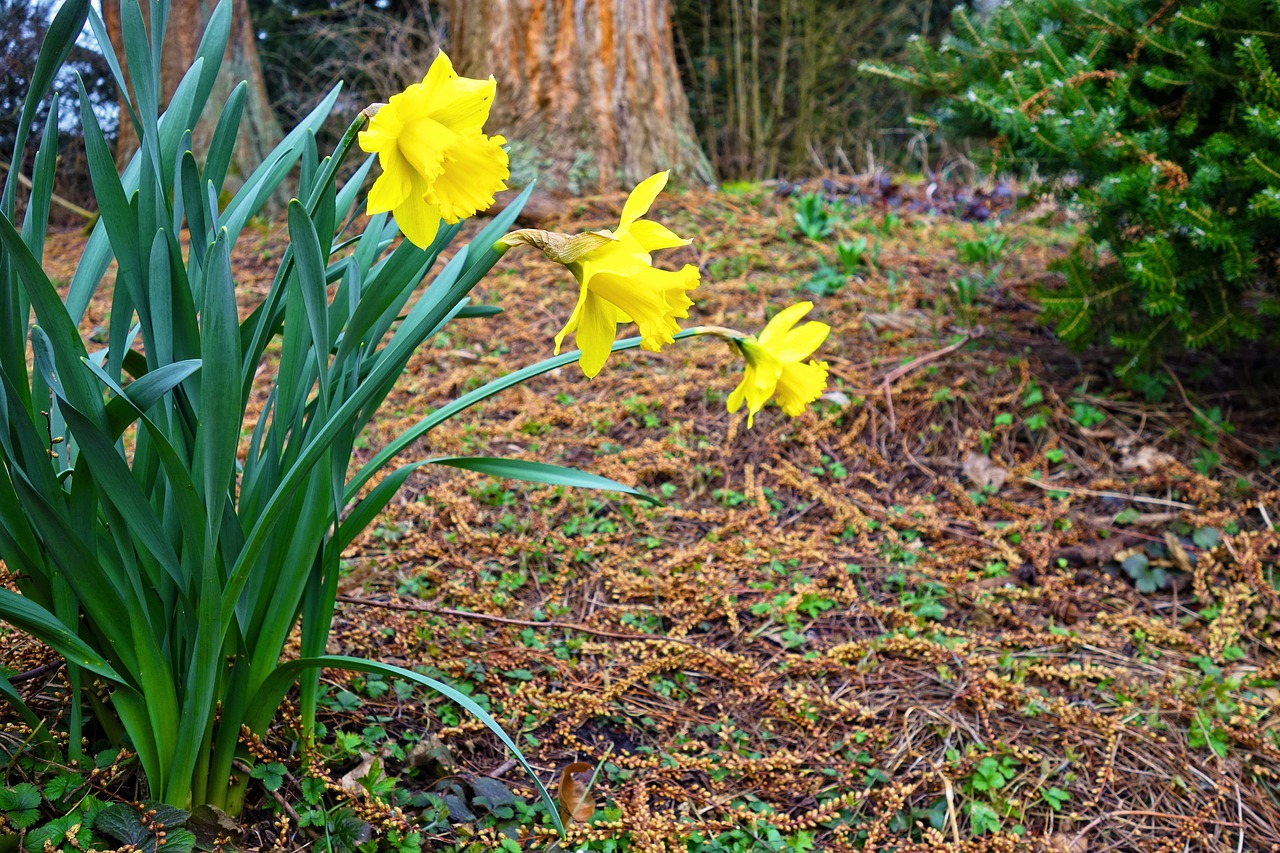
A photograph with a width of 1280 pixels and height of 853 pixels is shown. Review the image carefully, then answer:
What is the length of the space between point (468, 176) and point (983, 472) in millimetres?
2033

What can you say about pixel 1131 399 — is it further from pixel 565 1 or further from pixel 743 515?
pixel 565 1

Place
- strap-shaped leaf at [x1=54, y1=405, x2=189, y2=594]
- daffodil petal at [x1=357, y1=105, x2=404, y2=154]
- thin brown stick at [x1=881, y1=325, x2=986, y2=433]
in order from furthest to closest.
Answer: thin brown stick at [x1=881, y1=325, x2=986, y2=433] → strap-shaped leaf at [x1=54, y1=405, x2=189, y2=594] → daffodil petal at [x1=357, y1=105, x2=404, y2=154]

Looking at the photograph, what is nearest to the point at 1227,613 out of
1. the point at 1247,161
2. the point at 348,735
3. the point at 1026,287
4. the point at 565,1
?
the point at 1247,161

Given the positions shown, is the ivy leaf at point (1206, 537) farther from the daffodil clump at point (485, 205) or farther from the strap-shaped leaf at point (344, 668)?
the strap-shaped leaf at point (344, 668)

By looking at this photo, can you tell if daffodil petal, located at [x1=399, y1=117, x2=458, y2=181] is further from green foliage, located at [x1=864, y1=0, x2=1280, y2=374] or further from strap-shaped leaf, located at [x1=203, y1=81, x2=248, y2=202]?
green foliage, located at [x1=864, y1=0, x2=1280, y2=374]

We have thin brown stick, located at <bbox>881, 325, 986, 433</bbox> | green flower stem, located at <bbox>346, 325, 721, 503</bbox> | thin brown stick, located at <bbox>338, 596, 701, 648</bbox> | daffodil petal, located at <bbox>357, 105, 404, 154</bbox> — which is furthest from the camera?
thin brown stick, located at <bbox>881, 325, 986, 433</bbox>

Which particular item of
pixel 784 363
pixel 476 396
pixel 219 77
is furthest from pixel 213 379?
pixel 219 77

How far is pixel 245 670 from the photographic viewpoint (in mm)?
1133

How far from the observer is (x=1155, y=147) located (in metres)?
2.33

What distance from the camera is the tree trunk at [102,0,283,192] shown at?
14.0ft

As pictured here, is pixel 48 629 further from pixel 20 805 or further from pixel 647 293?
pixel 647 293

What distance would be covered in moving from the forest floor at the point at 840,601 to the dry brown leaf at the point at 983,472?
12mm

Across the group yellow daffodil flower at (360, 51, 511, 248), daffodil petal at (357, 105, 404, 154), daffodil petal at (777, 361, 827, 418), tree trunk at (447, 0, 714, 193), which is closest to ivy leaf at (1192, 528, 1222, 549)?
daffodil petal at (777, 361, 827, 418)

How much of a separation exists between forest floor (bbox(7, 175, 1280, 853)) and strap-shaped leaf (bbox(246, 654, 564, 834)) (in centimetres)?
11
